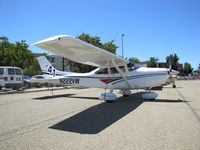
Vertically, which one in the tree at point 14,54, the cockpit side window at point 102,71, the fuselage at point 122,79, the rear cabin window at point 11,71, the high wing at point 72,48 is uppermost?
the tree at point 14,54

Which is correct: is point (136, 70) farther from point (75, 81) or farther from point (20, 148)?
point (20, 148)

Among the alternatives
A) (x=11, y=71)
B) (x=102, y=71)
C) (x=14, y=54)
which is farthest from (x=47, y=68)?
(x=14, y=54)

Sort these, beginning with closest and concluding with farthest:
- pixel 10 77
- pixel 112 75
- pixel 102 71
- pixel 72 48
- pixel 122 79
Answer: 1. pixel 72 48
2. pixel 122 79
3. pixel 112 75
4. pixel 102 71
5. pixel 10 77

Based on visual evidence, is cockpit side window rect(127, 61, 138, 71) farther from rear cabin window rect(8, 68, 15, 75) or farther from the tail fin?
rear cabin window rect(8, 68, 15, 75)

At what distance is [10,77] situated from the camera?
13.8m

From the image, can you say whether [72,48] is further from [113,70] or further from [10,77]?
[10,77]

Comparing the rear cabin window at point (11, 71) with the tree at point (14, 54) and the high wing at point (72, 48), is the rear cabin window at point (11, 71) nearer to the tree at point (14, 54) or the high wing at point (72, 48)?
the high wing at point (72, 48)

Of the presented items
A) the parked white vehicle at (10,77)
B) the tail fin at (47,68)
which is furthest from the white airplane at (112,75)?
the parked white vehicle at (10,77)

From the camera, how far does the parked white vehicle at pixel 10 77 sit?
1341 centimetres

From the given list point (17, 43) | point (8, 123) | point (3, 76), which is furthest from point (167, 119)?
point (17, 43)

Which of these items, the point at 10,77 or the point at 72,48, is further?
the point at 10,77

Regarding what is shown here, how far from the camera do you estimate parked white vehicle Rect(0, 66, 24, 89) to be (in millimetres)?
13411

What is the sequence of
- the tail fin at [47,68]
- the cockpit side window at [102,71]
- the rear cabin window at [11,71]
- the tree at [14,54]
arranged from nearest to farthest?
the cockpit side window at [102,71] → the tail fin at [47,68] → the rear cabin window at [11,71] → the tree at [14,54]

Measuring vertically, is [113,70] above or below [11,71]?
below
